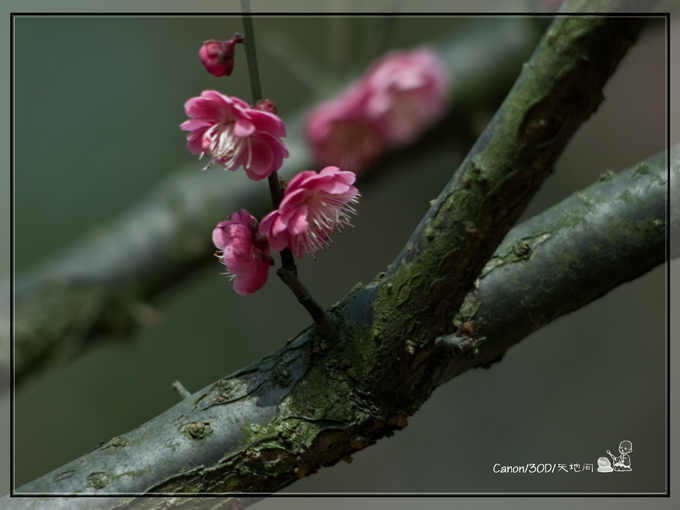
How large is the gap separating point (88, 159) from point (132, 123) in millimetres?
350

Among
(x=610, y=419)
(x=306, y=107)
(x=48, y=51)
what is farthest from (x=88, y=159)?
(x=610, y=419)

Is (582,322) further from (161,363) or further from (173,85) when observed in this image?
(173,85)

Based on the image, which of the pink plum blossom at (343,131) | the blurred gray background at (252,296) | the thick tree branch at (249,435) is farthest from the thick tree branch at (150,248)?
the thick tree branch at (249,435)

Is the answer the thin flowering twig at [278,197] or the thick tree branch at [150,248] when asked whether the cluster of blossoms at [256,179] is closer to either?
the thin flowering twig at [278,197]

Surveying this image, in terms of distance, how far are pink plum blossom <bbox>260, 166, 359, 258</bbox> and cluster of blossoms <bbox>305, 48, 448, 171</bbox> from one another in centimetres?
93

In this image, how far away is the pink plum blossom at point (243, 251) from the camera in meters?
0.60

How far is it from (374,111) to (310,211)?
0.95 metres

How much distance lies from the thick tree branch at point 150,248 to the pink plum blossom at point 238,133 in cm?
122

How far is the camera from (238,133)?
1.83 ft

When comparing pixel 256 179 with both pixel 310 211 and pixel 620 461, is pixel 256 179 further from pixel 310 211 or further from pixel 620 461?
pixel 620 461

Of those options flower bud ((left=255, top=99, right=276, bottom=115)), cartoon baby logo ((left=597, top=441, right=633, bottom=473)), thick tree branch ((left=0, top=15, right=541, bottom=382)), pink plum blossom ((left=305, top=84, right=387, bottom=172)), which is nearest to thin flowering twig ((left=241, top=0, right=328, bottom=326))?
flower bud ((left=255, top=99, right=276, bottom=115))

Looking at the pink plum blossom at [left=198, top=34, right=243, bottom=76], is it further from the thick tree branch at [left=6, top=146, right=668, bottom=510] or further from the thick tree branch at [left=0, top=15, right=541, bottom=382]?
the thick tree branch at [left=0, top=15, right=541, bottom=382]

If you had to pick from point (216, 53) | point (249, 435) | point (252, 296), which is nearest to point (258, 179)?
point (216, 53)

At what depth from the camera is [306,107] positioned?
2.08m
